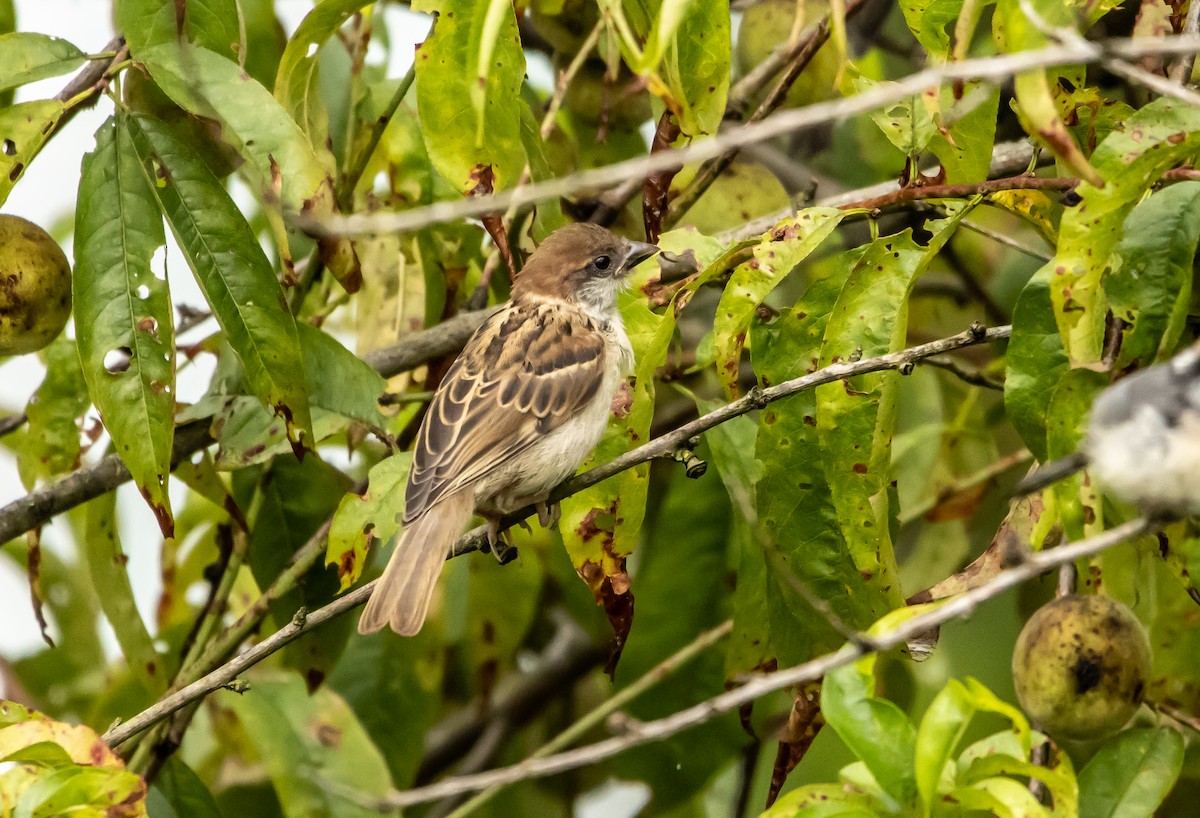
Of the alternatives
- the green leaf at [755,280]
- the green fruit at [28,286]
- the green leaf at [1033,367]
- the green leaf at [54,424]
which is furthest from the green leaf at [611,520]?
the green leaf at [54,424]

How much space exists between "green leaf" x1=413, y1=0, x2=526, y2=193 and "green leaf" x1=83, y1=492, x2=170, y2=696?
1456mm

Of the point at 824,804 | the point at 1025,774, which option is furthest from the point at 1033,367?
the point at 824,804

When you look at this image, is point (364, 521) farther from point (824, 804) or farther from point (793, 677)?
point (793, 677)

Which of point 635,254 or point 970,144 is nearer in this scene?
point 970,144

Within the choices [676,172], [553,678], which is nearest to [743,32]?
[676,172]

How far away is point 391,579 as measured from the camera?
11.0ft

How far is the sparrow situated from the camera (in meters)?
3.46

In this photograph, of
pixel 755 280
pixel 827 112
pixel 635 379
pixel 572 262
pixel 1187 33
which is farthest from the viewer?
pixel 572 262

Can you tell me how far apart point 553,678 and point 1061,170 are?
3130 millimetres

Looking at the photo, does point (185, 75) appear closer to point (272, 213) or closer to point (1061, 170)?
point (272, 213)

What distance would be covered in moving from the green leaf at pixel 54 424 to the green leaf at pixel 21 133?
0.82m

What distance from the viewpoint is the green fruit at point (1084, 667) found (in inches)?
97.0

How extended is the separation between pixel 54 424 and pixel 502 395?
122 cm

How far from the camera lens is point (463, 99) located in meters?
2.87
